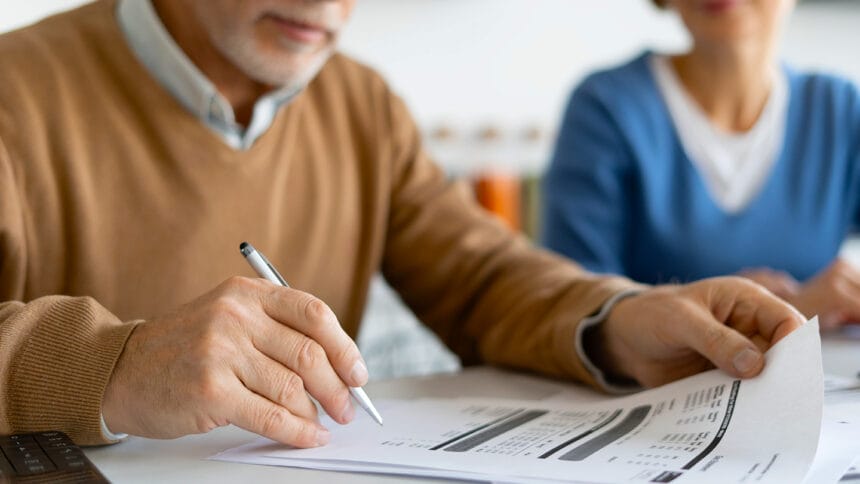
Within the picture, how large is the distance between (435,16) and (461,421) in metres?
2.48

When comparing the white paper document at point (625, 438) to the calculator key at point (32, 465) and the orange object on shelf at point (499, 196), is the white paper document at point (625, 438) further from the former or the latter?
the orange object on shelf at point (499, 196)

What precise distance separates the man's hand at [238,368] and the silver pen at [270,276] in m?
0.02

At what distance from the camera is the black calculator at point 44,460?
567mm

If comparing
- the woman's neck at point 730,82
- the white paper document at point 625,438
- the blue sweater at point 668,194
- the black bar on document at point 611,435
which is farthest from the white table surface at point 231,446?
the woman's neck at point 730,82

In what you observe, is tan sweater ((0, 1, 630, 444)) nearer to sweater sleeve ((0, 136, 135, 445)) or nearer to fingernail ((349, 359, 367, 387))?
sweater sleeve ((0, 136, 135, 445))

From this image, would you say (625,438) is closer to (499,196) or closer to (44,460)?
(44,460)

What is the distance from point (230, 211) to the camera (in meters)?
1.08

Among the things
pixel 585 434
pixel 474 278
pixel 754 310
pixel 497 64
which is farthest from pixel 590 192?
pixel 497 64

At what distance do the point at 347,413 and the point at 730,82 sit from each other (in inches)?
44.2

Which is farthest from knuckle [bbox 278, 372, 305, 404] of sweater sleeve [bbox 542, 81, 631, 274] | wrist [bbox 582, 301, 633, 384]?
sweater sleeve [bbox 542, 81, 631, 274]

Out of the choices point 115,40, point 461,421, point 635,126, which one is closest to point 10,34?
point 115,40

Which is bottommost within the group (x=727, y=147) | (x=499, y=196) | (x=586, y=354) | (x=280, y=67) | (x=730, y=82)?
(x=499, y=196)

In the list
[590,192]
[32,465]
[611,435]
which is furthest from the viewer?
[590,192]

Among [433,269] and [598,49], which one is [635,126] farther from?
[598,49]
